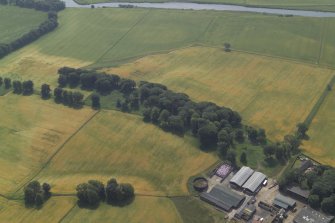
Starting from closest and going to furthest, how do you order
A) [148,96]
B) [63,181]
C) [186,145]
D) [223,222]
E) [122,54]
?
[223,222], [63,181], [186,145], [148,96], [122,54]

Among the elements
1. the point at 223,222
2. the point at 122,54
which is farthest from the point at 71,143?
the point at 122,54

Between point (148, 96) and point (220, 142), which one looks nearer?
point (220, 142)

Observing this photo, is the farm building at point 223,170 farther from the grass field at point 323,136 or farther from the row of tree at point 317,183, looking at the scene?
the grass field at point 323,136

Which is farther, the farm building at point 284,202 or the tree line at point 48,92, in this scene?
the tree line at point 48,92

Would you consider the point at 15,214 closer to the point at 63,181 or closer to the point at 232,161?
the point at 63,181

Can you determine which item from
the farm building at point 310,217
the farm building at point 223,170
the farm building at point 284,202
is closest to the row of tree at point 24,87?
the farm building at point 223,170

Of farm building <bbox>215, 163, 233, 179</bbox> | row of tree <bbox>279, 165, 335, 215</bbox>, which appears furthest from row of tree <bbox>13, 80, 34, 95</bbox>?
row of tree <bbox>279, 165, 335, 215</bbox>

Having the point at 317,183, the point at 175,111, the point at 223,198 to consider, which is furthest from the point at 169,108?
the point at 317,183
